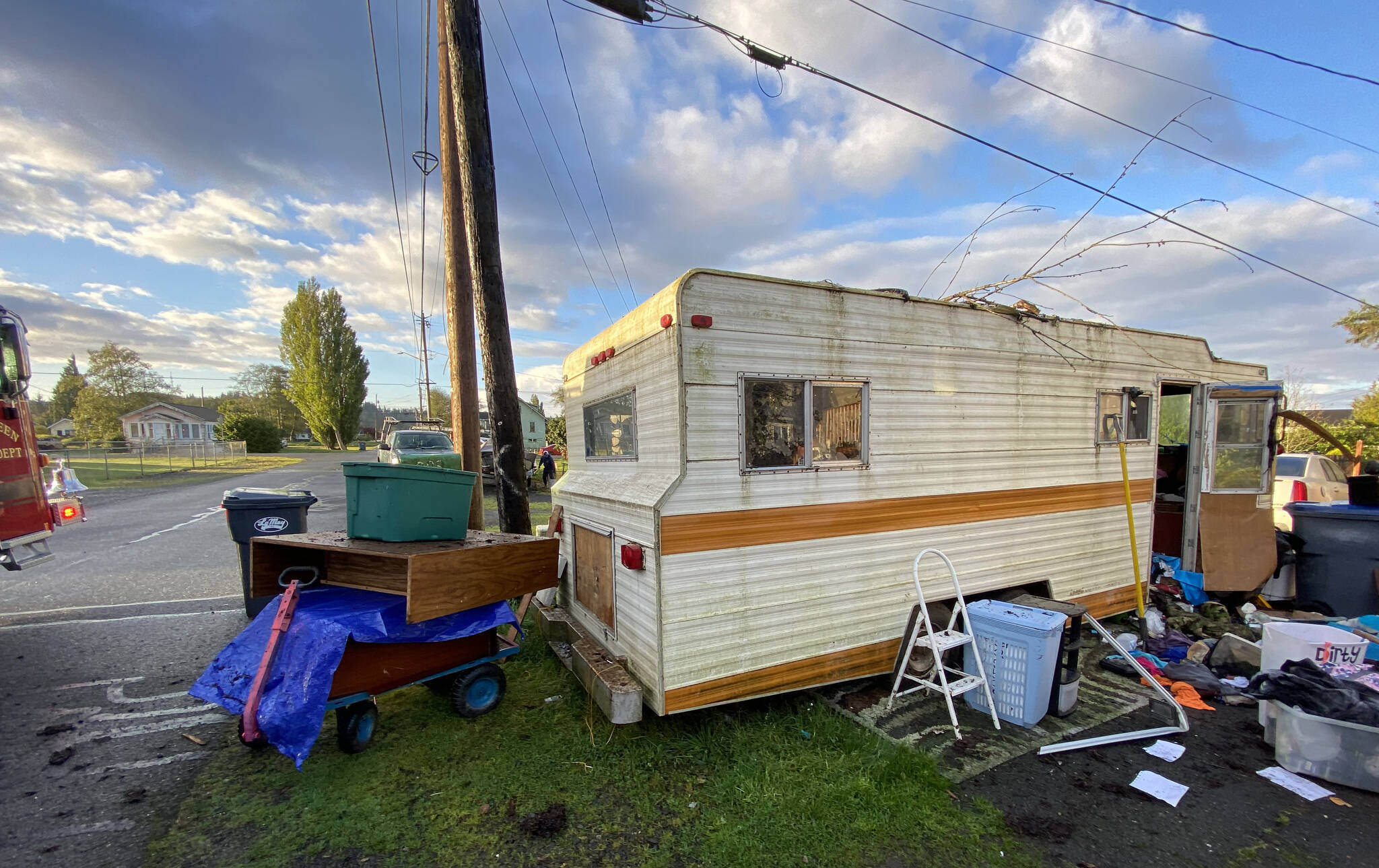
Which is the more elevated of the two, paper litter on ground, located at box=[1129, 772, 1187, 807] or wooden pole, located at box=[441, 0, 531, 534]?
wooden pole, located at box=[441, 0, 531, 534]

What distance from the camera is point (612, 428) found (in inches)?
187

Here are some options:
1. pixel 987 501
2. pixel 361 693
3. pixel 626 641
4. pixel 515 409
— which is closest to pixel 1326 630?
pixel 987 501

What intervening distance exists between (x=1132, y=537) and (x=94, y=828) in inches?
315

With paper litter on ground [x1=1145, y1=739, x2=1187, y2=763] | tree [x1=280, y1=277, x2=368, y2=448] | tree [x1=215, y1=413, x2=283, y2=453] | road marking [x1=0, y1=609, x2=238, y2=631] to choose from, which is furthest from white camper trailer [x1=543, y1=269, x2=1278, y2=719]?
tree [x1=280, y1=277, x2=368, y2=448]

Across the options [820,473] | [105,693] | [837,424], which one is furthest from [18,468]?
[837,424]

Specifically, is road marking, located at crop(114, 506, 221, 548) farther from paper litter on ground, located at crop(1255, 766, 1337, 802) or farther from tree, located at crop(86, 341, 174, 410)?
tree, located at crop(86, 341, 174, 410)

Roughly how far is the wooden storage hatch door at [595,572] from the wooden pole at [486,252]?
1270 mm

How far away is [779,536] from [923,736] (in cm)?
167

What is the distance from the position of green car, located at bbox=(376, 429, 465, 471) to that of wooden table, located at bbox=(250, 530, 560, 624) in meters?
11.3

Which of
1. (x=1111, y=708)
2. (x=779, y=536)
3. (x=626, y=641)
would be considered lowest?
(x=1111, y=708)

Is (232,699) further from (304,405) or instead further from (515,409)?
(304,405)

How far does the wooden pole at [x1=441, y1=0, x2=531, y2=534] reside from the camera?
222 inches

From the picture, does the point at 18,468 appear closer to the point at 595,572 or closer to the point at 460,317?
the point at 460,317

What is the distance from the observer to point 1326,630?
412 centimetres
